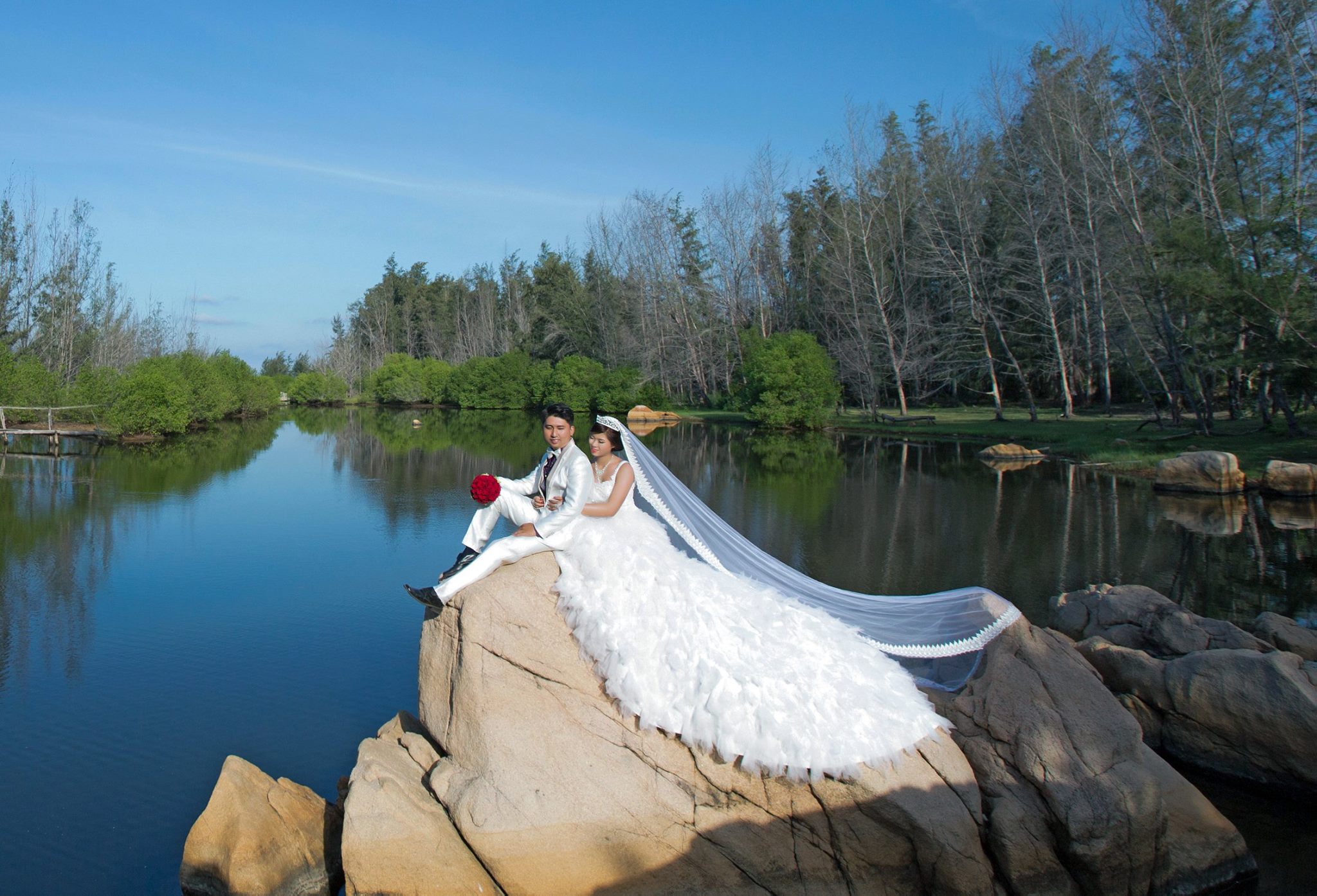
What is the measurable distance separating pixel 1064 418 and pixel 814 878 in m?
35.3

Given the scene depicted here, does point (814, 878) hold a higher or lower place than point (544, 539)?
lower

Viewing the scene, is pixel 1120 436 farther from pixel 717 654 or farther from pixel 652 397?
pixel 652 397

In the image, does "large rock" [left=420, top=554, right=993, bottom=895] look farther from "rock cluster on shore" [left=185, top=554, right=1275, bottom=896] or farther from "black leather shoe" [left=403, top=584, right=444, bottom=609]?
"black leather shoe" [left=403, top=584, right=444, bottom=609]

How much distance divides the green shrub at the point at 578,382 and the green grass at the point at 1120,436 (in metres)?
23.4

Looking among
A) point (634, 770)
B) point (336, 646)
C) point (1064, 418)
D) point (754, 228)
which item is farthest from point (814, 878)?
point (754, 228)

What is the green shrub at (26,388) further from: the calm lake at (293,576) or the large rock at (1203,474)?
the large rock at (1203,474)

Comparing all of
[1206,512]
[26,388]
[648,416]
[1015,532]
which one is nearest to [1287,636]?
[1015,532]

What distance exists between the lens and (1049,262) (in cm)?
4116

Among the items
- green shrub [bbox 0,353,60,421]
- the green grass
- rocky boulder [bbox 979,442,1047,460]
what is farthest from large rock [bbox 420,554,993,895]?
green shrub [bbox 0,353,60,421]

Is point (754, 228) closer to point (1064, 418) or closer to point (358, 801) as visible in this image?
point (1064, 418)

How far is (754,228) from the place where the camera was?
54906mm

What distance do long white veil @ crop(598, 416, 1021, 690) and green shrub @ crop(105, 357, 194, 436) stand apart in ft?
113

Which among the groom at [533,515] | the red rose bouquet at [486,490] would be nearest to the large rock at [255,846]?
the groom at [533,515]

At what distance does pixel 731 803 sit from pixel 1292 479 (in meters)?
20.3
